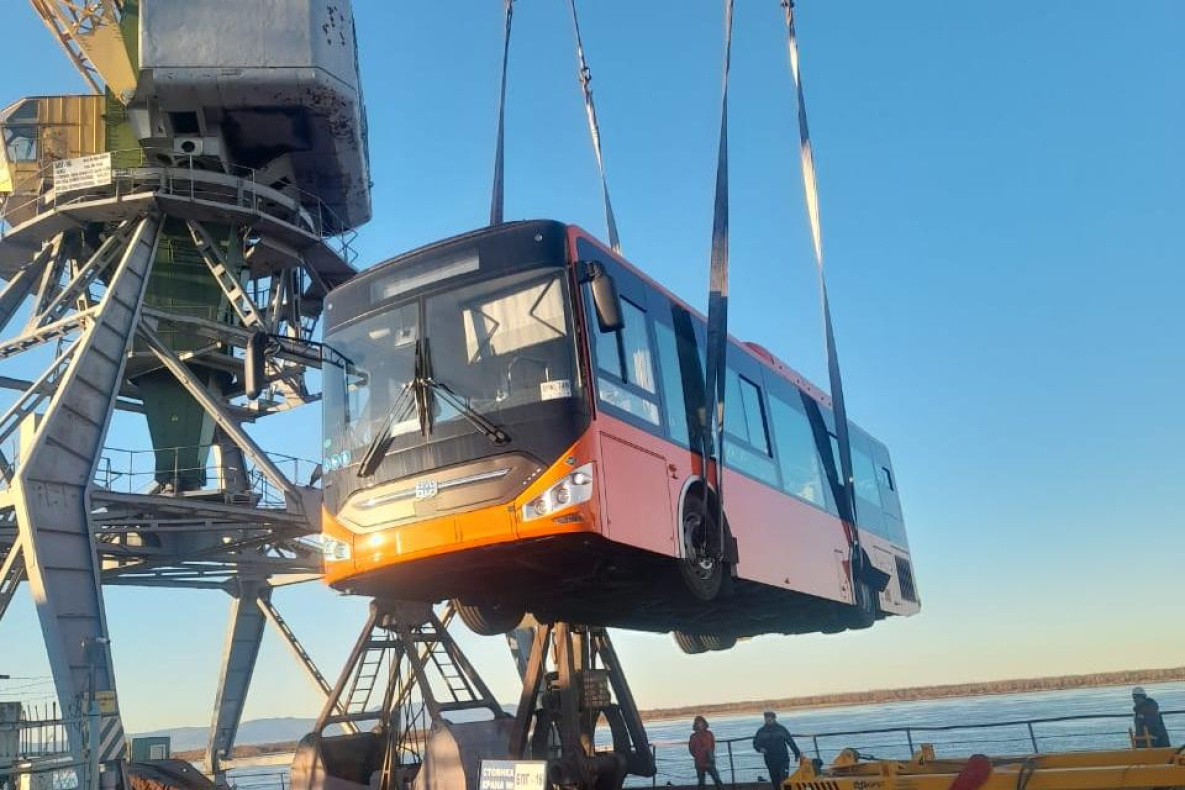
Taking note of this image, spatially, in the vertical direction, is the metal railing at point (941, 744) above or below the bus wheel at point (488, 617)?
below

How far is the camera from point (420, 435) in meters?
8.87

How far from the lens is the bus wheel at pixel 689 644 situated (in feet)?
54.4

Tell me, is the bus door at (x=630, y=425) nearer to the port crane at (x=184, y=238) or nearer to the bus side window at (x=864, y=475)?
the bus side window at (x=864, y=475)

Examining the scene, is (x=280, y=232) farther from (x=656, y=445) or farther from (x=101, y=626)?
(x=656, y=445)

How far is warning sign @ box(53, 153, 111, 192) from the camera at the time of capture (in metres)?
25.6

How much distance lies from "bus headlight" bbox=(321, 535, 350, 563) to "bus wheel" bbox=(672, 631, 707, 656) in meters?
8.44

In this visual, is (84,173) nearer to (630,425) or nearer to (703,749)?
(703,749)

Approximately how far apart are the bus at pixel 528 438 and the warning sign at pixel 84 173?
62.4ft

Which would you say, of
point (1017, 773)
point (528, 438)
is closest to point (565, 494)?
point (528, 438)

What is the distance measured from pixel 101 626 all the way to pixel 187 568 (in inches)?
401

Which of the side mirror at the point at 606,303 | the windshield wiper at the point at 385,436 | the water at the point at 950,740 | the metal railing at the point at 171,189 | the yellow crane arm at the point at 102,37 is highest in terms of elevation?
the yellow crane arm at the point at 102,37

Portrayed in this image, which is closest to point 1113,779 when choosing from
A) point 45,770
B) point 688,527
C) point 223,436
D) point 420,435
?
point 688,527

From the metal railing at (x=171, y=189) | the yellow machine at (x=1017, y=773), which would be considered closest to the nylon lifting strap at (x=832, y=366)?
the yellow machine at (x=1017, y=773)

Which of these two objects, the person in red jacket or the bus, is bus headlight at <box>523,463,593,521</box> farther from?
the person in red jacket
